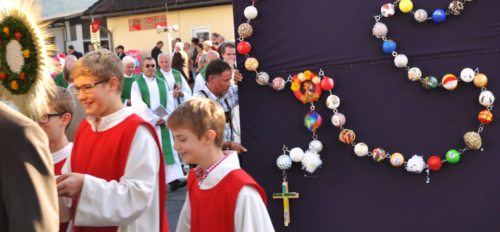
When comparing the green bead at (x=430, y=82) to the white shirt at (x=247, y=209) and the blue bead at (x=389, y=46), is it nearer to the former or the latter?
the blue bead at (x=389, y=46)

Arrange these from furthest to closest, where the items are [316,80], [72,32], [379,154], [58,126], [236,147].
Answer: [72,32] → [236,147] → [316,80] → [379,154] → [58,126]

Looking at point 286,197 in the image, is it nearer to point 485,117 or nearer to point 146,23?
point 485,117

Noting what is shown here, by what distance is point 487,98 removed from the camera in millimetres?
4266

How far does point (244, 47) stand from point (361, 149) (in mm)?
1134

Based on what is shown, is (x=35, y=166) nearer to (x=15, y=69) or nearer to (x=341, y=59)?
(x=15, y=69)

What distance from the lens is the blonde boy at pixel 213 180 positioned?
9.70ft

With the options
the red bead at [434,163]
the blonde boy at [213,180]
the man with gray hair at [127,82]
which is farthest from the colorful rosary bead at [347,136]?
the man with gray hair at [127,82]

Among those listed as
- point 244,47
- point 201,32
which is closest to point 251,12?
point 244,47

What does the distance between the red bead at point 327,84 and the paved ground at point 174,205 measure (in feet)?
8.60

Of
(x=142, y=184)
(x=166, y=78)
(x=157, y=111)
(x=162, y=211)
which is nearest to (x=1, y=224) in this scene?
(x=142, y=184)

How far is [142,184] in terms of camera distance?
3064mm

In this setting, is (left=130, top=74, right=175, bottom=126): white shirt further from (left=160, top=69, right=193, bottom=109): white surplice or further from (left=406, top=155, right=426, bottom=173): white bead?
(left=406, top=155, right=426, bottom=173): white bead

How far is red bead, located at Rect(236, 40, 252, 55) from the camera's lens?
4.97 m

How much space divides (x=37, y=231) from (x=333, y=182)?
3.20 metres
